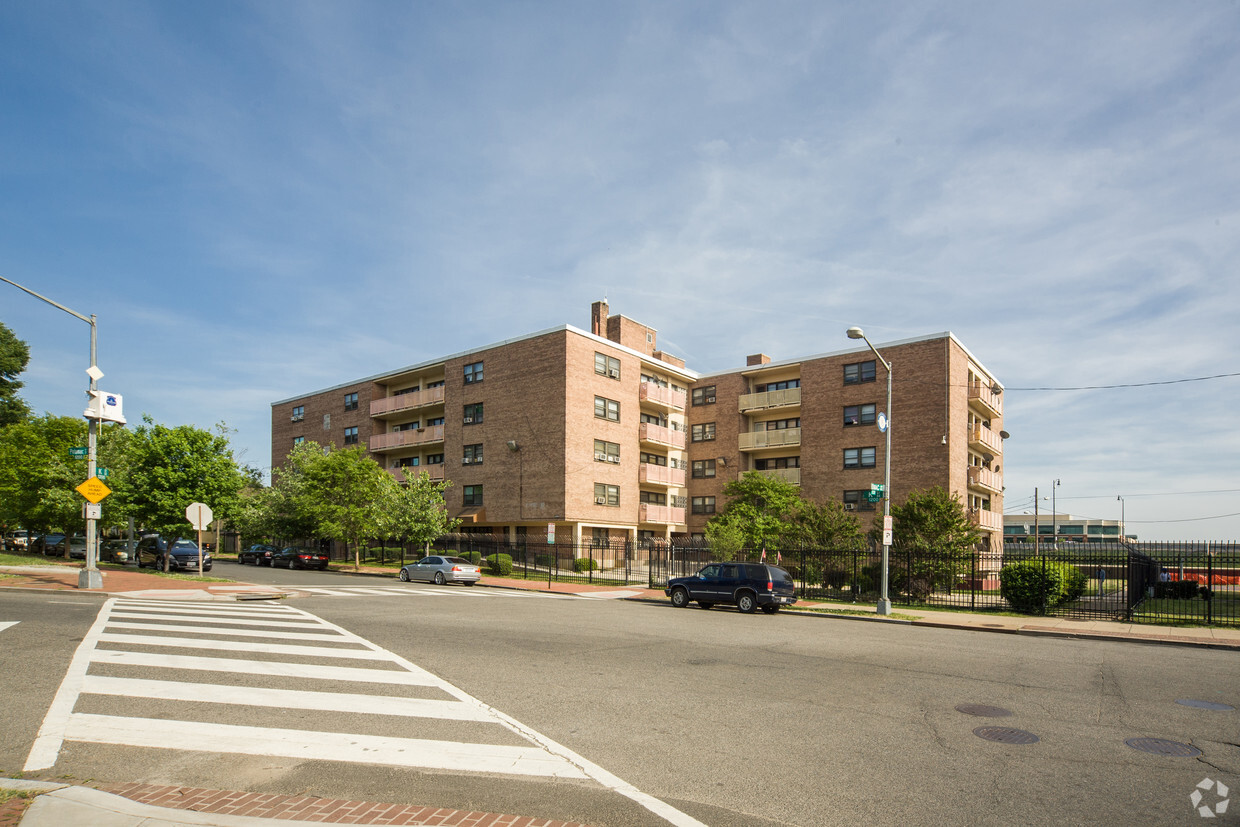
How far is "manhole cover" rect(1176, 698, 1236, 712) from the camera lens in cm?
898

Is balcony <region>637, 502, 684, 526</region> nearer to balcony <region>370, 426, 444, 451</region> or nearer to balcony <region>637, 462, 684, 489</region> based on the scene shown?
balcony <region>637, 462, 684, 489</region>

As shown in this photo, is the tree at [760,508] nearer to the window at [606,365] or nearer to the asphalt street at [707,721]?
the window at [606,365]

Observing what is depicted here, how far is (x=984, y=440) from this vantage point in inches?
1690

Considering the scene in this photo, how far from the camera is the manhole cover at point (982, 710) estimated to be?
840 centimetres

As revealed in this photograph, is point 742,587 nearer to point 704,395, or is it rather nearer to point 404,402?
point 704,395

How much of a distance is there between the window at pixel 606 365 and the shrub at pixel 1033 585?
26099 mm

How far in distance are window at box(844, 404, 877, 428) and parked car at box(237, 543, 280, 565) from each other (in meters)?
34.9

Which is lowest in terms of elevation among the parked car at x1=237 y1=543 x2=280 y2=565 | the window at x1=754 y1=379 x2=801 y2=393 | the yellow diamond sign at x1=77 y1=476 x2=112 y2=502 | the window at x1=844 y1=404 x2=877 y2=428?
the parked car at x1=237 y1=543 x2=280 y2=565

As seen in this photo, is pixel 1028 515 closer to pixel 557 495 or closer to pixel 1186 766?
pixel 557 495

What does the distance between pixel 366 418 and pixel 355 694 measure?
50.0 metres

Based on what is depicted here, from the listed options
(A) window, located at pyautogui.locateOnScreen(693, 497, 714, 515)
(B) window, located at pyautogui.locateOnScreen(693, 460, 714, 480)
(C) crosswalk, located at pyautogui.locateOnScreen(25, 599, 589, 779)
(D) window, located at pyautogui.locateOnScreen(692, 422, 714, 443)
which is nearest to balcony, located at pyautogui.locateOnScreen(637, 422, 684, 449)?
(D) window, located at pyautogui.locateOnScreen(692, 422, 714, 443)

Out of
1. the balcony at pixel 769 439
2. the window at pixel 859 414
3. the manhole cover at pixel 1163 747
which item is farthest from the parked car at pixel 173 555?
the manhole cover at pixel 1163 747

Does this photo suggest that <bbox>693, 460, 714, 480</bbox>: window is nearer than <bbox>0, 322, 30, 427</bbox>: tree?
Yes

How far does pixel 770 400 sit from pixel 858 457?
675 centimetres
